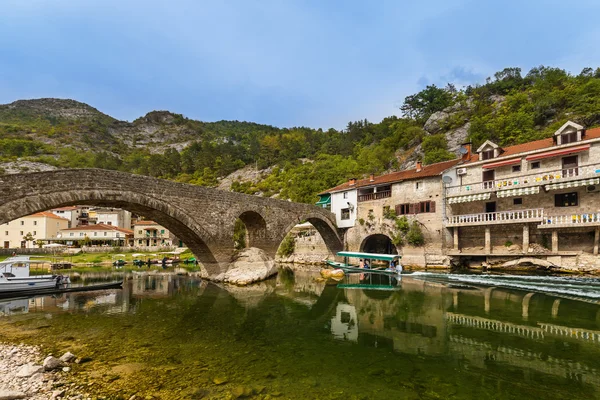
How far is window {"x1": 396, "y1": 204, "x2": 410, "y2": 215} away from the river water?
1292 cm

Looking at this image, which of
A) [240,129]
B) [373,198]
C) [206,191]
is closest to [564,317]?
[206,191]

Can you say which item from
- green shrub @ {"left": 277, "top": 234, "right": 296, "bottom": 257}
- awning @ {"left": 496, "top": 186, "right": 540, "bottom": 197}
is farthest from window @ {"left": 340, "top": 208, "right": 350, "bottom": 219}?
awning @ {"left": 496, "top": 186, "right": 540, "bottom": 197}

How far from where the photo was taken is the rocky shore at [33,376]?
5.93 meters

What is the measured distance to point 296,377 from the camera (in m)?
6.90

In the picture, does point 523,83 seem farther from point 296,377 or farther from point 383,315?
point 296,377

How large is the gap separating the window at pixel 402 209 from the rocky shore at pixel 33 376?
28278 mm

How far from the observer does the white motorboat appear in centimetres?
1738

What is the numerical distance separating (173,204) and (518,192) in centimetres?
2579

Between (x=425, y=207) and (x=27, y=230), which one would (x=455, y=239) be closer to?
(x=425, y=207)

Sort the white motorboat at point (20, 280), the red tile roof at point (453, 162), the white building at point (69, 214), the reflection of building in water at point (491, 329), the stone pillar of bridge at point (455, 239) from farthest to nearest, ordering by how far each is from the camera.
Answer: the white building at point (69, 214)
the stone pillar of bridge at point (455, 239)
the red tile roof at point (453, 162)
the white motorboat at point (20, 280)
the reflection of building in water at point (491, 329)

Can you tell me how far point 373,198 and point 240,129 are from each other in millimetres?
119838

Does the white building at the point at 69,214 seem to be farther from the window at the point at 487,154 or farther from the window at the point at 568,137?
the window at the point at 568,137

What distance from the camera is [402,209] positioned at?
3078cm

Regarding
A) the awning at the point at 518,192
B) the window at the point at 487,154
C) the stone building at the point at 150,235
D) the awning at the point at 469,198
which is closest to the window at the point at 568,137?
the awning at the point at 518,192
